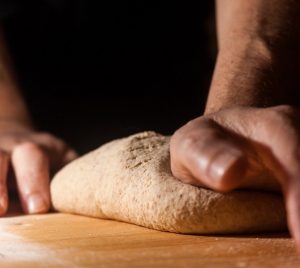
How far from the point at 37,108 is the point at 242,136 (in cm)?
135

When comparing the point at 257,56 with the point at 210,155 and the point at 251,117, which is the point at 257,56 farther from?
the point at 210,155

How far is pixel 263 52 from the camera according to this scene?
1.27 metres

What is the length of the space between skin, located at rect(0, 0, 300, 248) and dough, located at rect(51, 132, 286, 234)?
3 cm

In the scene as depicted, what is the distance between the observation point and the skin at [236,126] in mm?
785

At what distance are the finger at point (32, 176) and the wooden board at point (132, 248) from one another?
247 millimetres

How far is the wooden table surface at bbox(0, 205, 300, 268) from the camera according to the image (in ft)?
2.64

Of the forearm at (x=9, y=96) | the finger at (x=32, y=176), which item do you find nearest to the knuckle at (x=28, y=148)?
the finger at (x=32, y=176)

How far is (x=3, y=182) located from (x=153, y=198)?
21.2 inches

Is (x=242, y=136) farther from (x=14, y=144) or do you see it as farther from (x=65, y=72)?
(x=65, y=72)

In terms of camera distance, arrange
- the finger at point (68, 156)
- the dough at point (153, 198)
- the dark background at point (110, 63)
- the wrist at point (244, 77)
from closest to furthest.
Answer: the dough at point (153, 198), the wrist at point (244, 77), the finger at point (68, 156), the dark background at point (110, 63)

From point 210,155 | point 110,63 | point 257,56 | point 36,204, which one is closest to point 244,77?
point 257,56

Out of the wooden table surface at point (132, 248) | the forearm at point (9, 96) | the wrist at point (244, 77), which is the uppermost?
the wrist at point (244, 77)

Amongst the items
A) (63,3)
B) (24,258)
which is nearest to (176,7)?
(63,3)

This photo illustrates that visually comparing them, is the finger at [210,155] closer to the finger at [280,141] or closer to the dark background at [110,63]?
the finger at [280,141]
